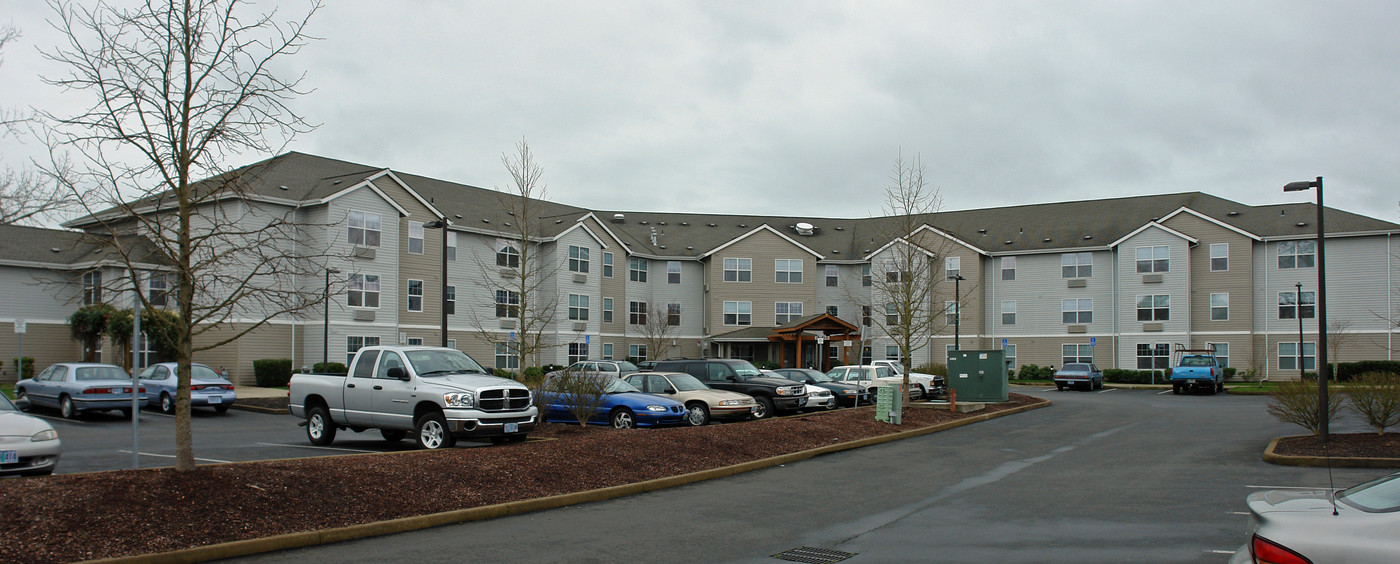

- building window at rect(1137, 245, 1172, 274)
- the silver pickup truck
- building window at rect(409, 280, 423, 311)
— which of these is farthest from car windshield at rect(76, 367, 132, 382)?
building window at rect(1137, 245, 1172, 274)

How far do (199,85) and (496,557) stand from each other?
239 inches

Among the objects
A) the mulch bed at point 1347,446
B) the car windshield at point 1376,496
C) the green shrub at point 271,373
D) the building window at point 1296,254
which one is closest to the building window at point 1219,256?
the building window at point 1296,254

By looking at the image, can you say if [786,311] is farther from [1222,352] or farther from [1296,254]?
[1296,254]

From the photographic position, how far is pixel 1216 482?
13.3m

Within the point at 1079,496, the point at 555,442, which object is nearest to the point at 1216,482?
the point at 1079,496

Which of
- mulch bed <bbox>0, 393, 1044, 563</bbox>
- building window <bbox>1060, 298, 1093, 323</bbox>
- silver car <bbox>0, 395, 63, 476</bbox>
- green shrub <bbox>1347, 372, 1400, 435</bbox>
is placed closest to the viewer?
mulch bed <bbox>0, 393, 1044, 563</bbox>

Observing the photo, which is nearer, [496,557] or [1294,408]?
[496,557]

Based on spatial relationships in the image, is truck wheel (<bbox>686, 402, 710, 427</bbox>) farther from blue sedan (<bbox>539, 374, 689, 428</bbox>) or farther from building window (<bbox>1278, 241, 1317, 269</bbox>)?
building window (<bbox>1278, 241, 1317, 269</bbox>)

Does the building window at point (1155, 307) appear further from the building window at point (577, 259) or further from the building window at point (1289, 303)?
the building window at point (577, 259)

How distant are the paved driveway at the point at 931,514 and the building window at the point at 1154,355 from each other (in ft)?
108

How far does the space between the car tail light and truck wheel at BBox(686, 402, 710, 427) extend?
17.2 m

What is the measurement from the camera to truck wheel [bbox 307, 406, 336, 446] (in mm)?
16516

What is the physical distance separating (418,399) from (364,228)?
26170 millimetres

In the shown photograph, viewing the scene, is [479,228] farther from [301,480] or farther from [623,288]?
[301,480]
